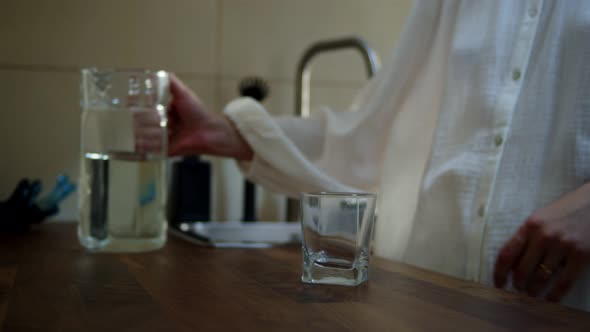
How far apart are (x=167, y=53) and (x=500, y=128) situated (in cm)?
79

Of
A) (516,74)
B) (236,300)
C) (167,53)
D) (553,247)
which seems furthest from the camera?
(167,53)

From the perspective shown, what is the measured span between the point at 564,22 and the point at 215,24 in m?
0.81

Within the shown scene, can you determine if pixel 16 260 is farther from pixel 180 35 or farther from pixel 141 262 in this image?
pixel 180 35

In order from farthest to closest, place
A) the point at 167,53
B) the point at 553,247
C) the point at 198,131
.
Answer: the point at 167,53 → the point at 198,131 → the point at 553,247

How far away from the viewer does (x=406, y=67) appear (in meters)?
1.06

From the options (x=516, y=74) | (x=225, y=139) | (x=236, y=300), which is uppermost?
(x=516, y=74)

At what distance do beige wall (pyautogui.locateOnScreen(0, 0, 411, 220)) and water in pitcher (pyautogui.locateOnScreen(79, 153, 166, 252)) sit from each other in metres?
0.57

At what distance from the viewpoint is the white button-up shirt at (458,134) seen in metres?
0.84

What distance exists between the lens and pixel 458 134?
95 cm

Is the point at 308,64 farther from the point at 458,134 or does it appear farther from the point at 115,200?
the point at 115,200

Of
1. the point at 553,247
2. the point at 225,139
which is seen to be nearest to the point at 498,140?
the point at 553,247

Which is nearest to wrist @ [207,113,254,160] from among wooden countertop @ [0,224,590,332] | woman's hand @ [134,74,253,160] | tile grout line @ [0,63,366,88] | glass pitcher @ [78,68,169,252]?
woman's hand @ [134,74,253,160]

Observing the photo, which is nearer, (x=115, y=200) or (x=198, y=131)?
(x=115, y=200)

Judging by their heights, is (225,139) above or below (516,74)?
below
